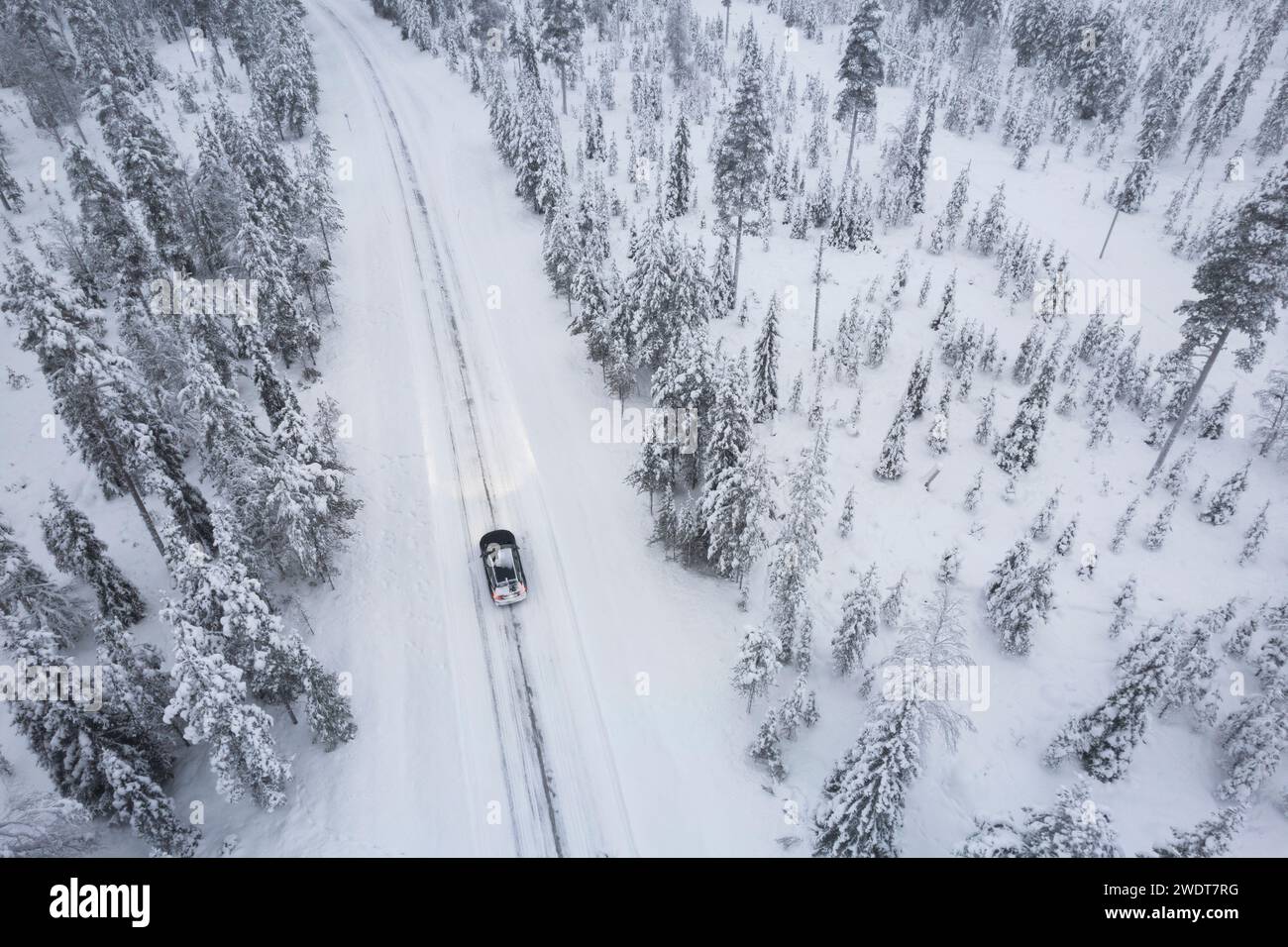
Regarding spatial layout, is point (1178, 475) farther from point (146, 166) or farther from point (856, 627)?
point (146, 166)

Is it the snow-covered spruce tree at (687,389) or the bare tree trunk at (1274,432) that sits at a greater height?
the snow-covered spruce tree at (687,389)

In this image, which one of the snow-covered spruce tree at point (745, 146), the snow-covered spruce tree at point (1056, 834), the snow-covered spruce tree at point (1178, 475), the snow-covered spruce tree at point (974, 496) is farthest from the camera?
the snow-covered spruce tree at point (745, 146)

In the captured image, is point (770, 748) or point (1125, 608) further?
point (1125, 608)

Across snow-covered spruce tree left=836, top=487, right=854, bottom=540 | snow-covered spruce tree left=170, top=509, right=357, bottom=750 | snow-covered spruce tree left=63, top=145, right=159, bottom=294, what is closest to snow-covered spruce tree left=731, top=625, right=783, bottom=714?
snow-covered spruce tree left=836, top=487, right=854, bottom=540

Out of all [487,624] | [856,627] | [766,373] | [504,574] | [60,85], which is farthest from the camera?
[60,85]

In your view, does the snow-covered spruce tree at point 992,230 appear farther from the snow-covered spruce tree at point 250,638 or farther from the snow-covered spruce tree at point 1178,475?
the snow-covered spruce tree at point 250,638

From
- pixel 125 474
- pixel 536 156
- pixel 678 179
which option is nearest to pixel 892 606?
pixel 125 474

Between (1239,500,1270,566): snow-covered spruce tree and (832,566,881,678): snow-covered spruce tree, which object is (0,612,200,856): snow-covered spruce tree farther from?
(1239,500,1270,566): snow-covered spruce tree

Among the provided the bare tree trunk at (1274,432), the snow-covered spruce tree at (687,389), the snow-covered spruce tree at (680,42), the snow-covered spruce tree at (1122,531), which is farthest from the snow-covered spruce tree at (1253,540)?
the snow-covered spruce tree at (680,42)
